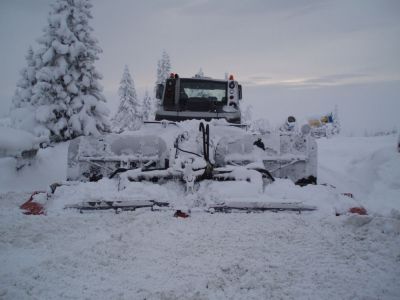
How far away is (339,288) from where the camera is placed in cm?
249

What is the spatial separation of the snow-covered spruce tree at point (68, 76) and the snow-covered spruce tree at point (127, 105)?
18637mm

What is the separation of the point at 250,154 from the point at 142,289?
3.78 metres

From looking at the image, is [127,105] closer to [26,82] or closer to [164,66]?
[164,66]

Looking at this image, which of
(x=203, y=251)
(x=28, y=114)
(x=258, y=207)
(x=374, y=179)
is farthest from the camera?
(x=28, y=114)

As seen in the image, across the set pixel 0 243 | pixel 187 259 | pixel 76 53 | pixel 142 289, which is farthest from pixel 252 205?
pixel 76 53

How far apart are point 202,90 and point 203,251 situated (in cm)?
602

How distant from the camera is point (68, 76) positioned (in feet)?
49.4

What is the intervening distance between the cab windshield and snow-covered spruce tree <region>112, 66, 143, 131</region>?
2709 centimetres

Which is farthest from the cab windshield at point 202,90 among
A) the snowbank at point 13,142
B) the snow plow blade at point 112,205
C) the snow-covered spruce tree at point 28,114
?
the snow-covered spruce tree at point 28,114

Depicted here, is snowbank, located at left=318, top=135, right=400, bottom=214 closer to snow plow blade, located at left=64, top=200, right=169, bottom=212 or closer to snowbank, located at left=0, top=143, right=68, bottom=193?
snow plow blade, located at left=64, top=200, right=169, bottom=212

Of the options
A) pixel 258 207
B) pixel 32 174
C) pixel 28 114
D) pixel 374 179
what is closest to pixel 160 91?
pixel 32 174

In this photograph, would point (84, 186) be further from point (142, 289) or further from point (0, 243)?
point (142, 289)

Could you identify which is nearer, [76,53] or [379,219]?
[379,219]

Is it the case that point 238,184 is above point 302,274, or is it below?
above
